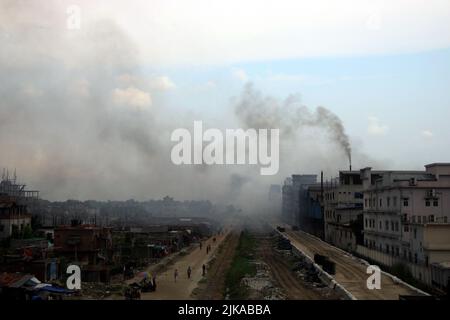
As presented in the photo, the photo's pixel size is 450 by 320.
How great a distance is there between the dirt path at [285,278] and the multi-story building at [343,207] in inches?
287

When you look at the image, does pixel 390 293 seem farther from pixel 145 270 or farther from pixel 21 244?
pixel 21 244

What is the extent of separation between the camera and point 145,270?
1875 inches

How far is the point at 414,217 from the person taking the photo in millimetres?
40438

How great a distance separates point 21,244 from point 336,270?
3090 cm

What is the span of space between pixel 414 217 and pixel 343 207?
22.8 m

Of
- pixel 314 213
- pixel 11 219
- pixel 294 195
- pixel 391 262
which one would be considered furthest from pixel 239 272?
pixel 294 195

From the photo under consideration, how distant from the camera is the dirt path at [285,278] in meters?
31.8

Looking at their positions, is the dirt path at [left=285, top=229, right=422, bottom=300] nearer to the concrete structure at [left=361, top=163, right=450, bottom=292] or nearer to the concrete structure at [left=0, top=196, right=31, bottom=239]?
the concrete structure at [left=361, top=163, right=450, bottom=292]

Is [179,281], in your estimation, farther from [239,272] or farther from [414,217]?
[414,217]

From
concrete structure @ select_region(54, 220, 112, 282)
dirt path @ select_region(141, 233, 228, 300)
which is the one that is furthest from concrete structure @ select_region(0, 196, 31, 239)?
dirt path @ select_region(141, 233, 228, 300)

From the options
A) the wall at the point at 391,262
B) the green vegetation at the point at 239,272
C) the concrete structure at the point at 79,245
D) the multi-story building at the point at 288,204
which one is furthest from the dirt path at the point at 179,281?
the multi-story building at the point at 288,204

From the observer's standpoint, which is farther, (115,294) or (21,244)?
(21,244)

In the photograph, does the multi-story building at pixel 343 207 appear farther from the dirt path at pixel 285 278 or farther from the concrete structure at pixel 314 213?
the dirt path at pixel 285 278
